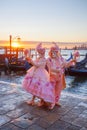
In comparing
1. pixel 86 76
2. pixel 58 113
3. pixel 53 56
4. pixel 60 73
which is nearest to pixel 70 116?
pixel 58 113

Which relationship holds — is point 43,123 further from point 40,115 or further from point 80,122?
point 80,122

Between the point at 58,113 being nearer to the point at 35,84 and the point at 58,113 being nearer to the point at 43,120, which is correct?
the point at 43,120

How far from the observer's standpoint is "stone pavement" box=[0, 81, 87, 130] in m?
4.02

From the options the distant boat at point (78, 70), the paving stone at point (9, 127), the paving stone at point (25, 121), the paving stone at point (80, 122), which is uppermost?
the paving stone at point (9, 127)

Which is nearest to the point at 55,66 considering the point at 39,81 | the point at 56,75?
the point at 56,75

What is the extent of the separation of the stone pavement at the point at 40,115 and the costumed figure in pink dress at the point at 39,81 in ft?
1.18

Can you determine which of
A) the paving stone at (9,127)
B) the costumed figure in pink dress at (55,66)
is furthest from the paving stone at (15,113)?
the costumed figure in pink dress at (55,66)

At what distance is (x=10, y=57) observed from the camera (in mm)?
27391

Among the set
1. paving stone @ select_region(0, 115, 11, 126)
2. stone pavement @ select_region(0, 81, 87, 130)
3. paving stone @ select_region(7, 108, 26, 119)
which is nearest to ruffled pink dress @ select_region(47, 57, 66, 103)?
stone pavement @ select_region(0, 81, 87, 130)

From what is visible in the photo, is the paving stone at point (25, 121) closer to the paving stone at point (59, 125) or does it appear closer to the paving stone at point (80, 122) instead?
the paving stone at point (59, 125)

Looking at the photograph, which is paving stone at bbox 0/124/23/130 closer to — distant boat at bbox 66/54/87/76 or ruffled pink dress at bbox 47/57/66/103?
ruffled pink dress at bbox 47/57/66/103

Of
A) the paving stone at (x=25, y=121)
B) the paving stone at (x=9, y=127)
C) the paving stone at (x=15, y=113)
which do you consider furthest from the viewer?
the paving stone at (x=15, y=113)

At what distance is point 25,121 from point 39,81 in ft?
4.26

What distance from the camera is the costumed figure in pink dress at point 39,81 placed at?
5.12 meters
